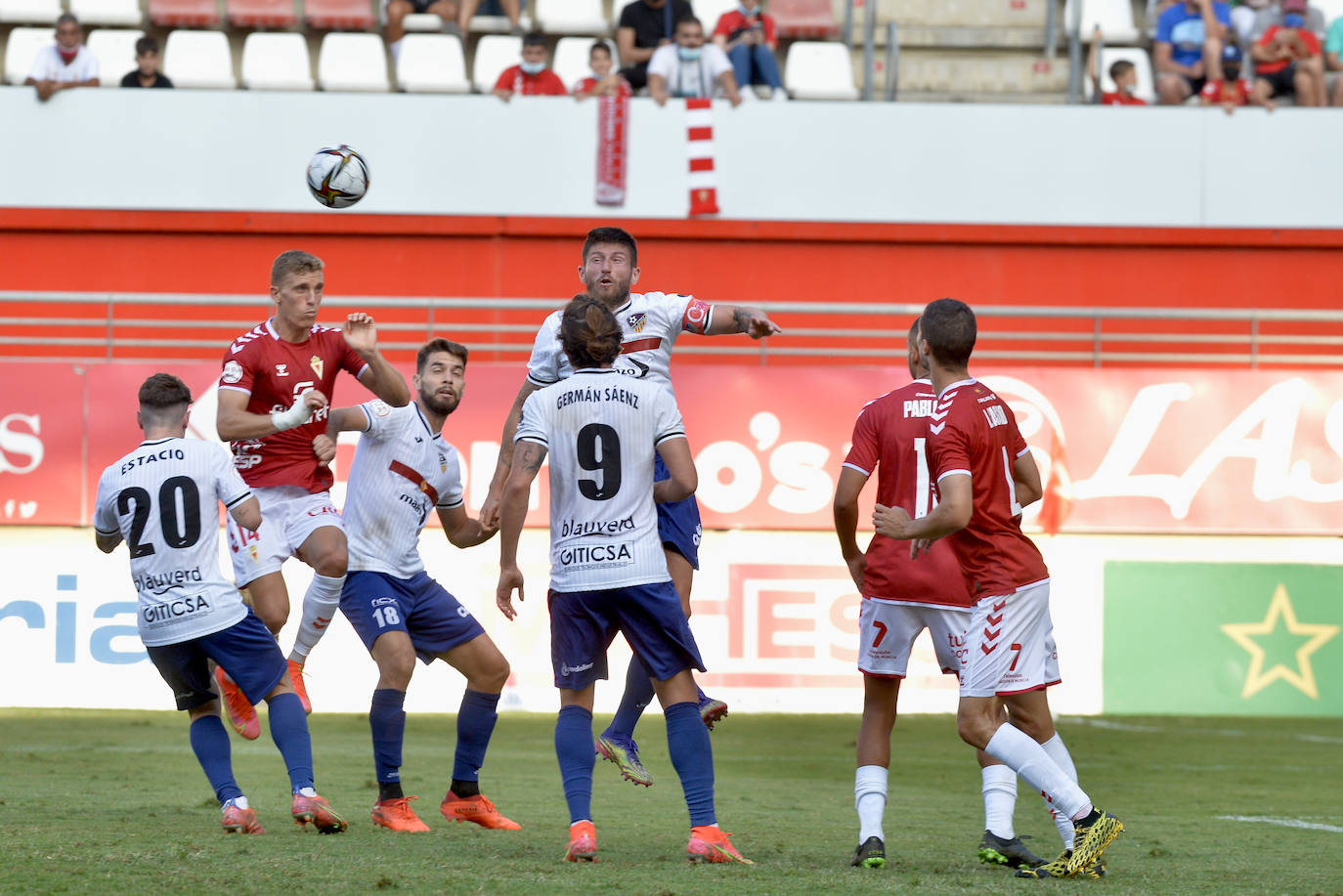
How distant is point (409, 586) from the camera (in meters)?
6.81

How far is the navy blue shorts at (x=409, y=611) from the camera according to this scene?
21.9 ft

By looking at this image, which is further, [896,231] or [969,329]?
[896,231]

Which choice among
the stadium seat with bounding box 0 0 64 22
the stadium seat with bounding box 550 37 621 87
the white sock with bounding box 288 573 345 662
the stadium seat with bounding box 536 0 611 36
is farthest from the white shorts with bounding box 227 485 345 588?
the stadium seat with bounding box 0 0 64 22

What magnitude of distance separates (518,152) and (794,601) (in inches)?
242

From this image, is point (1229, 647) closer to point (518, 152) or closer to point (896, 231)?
point (896, 231)

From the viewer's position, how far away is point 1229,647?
43.3 ft

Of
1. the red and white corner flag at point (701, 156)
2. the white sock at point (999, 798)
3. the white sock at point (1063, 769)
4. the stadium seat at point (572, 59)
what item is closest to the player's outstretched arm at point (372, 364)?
the white sock at point (999, 798)

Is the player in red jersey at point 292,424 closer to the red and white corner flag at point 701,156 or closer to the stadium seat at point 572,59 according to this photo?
the red and white corner flag at point 701,156

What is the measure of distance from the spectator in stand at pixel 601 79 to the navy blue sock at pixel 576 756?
1176 centimetres

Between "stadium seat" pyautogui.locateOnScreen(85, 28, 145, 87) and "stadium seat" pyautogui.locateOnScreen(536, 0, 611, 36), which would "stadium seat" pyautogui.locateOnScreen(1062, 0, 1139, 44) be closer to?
"stadium seat" pyautogui.locateOnScreen(536, 0, 611, 36)

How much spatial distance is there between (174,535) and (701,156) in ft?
37.0

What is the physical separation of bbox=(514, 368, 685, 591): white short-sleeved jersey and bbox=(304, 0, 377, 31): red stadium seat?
42.9ft

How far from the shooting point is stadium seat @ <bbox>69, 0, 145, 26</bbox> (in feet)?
56.7

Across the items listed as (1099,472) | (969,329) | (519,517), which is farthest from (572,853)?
(1099,472)
